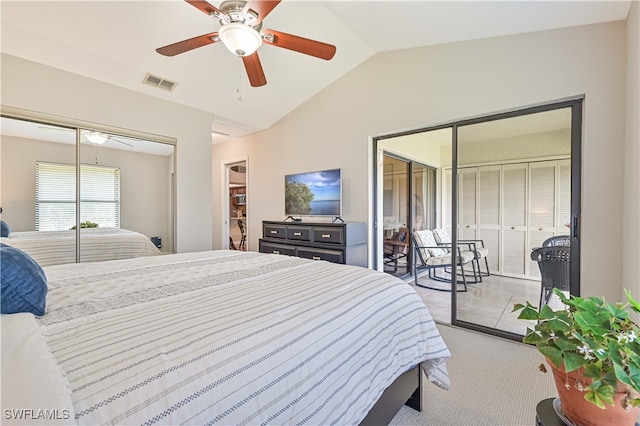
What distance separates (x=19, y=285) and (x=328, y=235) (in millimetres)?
2840

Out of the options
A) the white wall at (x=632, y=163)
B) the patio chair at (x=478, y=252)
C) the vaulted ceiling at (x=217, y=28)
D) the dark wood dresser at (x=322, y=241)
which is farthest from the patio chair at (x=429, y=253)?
the vaulted ceiling at (x=217, y=28)

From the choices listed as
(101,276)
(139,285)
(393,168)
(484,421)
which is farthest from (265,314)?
(393,168)

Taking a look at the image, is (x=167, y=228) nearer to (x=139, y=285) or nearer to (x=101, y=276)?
(x=101, y=276)

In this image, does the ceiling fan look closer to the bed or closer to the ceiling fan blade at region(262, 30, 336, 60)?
the ceiling fan blade at region(262, 30, 336, 60)

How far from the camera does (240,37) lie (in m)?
1.92

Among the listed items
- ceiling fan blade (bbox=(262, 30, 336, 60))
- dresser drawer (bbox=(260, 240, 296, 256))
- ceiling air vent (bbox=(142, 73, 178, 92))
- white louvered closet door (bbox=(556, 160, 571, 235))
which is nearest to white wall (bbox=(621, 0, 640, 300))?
white louvered closet door (bbox=(556, 160, 571, 235))

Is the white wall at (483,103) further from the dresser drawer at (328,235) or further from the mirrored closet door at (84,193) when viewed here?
the mirrored closet door at (84,193)

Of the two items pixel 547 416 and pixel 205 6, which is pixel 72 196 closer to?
pixel 205 6

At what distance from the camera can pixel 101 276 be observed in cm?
157

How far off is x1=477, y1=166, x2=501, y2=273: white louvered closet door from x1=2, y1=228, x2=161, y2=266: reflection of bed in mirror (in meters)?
3.94

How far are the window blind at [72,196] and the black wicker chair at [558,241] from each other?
14.9 feet

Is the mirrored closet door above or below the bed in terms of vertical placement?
above

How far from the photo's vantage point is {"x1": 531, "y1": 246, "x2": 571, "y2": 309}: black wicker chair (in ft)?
8.34

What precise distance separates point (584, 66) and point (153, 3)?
3562mm
